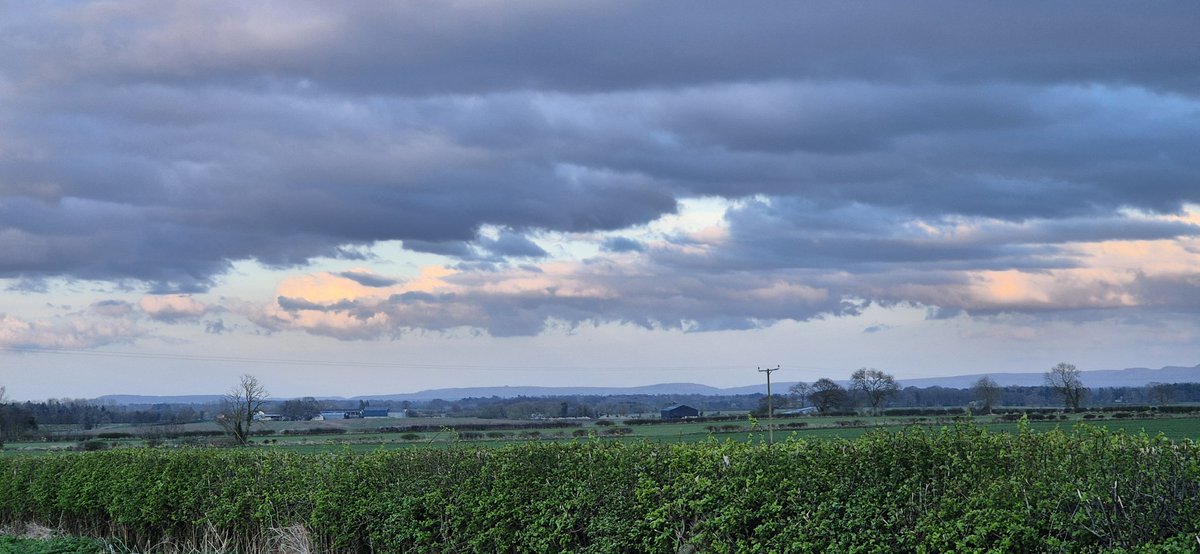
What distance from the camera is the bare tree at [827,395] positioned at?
407 ft

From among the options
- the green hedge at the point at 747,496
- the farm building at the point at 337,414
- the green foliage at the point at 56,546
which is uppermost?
the green hedge at the point at 747,496

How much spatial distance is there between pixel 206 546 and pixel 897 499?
9835 mm

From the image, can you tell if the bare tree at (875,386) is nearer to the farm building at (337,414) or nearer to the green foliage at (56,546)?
the farm building at (337,414)

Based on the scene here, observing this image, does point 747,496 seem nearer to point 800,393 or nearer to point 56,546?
point 56,546

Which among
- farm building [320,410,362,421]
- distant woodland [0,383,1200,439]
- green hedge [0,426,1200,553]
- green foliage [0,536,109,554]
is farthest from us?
farm building [320,410,362,421]

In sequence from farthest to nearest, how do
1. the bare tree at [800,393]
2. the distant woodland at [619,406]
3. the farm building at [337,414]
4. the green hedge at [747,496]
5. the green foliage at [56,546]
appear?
the farm building at [337,414] → the bare tree at [800,393] → the distant woodland at [619,406] → the green foliage at [56,546] → the green hedge at [747,496]

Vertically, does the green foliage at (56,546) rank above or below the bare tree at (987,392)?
below

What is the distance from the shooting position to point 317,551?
12172 mm

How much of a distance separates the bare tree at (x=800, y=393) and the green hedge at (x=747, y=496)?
393ft

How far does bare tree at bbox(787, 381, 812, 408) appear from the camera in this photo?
5103 inches

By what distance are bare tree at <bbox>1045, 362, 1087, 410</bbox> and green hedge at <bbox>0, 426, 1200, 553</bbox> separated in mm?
124174

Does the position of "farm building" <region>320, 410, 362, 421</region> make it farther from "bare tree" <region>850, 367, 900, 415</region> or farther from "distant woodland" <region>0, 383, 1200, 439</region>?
"bare tree" <region>850, 367, 900, 415</region>

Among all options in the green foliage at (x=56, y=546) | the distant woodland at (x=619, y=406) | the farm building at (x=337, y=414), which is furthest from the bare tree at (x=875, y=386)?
the green foliage at (x=56, y=546)

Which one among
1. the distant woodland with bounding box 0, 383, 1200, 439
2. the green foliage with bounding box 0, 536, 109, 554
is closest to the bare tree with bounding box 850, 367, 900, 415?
the distant woodland with bounding box 0, 383, 1200, 439
